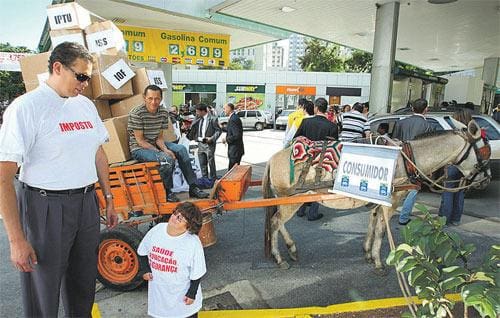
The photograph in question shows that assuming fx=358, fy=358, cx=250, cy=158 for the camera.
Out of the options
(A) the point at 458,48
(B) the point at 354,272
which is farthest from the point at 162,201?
(A) the point at 458,48

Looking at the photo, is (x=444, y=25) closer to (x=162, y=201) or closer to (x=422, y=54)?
(x=422, y=54)

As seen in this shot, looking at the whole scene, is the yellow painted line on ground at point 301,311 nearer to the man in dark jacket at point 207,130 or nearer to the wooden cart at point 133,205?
the wooden cart at point 133,205

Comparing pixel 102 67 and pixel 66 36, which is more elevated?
pixel 66 36

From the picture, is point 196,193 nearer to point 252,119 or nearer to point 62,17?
point 62,17

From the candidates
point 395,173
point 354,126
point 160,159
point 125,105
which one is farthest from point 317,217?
point 125,105

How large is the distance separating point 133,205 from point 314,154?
6.85ft

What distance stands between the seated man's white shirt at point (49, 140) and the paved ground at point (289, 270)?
1.81 meters

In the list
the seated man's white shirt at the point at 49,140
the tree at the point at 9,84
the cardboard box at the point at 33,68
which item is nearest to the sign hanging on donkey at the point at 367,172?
the seated man's white shirt at the point at 49,140

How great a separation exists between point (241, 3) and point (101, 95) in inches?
295

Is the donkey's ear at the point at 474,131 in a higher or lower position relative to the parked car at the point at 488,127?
higher

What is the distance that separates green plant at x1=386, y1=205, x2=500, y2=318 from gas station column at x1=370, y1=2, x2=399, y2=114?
8806 millimetres

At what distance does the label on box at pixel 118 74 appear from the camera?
4381 millimetres

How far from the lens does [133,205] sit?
3.77 metres

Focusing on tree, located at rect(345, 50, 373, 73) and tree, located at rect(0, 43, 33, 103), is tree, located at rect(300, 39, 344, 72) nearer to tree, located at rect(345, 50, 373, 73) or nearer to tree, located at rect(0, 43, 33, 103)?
tree, located at rect(345, 50, 373, 73)
